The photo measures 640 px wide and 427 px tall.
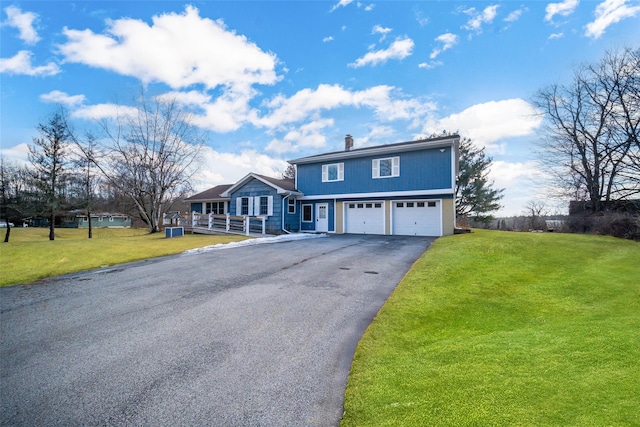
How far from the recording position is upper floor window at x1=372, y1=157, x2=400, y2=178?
715 inches

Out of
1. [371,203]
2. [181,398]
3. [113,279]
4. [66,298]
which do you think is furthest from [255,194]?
[181,398]

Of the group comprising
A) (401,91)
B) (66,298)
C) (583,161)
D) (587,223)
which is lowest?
(66,298)

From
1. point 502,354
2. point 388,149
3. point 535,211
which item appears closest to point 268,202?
point 388,149

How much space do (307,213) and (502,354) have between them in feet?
61.5

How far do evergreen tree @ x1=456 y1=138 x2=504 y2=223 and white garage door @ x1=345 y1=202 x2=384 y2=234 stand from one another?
14.2 m

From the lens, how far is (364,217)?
63.8ft

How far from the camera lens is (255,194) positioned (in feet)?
71.1

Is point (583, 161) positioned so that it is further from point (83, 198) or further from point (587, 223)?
point (83, 198)

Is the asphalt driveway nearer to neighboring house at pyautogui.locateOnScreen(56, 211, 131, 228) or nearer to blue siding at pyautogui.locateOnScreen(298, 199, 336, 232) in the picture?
blue siding at pyautogui.locateOnScreen(298, 199, 336, 232)

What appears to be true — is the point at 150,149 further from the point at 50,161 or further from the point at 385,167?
the point at 385,167

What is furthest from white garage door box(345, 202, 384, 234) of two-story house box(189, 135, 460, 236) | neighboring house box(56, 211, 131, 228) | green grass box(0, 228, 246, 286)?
neighboring house box(56, 211, 131, 228)

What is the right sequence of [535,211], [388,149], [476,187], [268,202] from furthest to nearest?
[476,187] → [535,211] → [268,202] → [388,149]

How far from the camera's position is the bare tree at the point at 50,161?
20.6 m

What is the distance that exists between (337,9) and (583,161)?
20.9 meters
